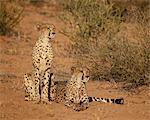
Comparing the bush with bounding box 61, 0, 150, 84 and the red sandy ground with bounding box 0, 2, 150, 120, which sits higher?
the bush with bounding box 61, 0, 150, 84

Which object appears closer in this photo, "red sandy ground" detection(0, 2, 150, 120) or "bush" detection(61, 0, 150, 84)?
"red sandy ground" detection(0, 2, 150, 120)

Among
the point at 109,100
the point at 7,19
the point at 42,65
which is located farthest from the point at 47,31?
the point at 7,19

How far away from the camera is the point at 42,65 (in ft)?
26.9

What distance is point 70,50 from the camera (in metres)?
14.0

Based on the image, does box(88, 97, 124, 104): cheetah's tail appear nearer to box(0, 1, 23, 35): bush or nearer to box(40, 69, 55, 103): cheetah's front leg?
box(40, 69, 55, 103): cheetah's front leg

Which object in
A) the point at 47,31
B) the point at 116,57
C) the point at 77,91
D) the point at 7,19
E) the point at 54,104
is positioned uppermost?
the point at 47,31

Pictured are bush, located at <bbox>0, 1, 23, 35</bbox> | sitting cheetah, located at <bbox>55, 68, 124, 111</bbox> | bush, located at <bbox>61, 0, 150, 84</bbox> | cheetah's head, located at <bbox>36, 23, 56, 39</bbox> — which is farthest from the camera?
bush, located at <bbox>0, 1, 23, 35</bbox>

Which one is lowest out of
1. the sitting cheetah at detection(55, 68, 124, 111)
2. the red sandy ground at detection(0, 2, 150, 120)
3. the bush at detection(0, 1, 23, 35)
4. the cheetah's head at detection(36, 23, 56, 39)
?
the red sandy ground at detection(0, 2, 150, 120)

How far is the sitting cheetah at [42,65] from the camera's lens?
8.18 m

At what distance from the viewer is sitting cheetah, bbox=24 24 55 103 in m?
8.18

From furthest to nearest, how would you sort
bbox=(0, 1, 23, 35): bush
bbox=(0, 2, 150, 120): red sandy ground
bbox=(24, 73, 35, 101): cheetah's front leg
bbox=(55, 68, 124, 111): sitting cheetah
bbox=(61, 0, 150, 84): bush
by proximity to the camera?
bbox=(0, 1, 23, 35): bush
bbox=(61, 0, 150, 84): bush
bbox=(24, 73, 35, 101): cheetah's front leg
bbox=(55, 68, 124, 111): sitting cheetah
bbox=(0, 2, 150, 120): red sandy ground

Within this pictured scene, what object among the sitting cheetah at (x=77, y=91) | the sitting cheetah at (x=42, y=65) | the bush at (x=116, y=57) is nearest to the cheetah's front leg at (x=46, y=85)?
the sitting cheetah at (x=42, y=65)

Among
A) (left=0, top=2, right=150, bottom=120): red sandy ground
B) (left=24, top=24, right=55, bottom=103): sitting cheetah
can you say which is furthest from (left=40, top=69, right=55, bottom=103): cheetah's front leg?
(left=0, top=2, right=150, bottom=120): red sandy ground

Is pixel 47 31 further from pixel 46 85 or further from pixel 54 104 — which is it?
pixel 54 104
